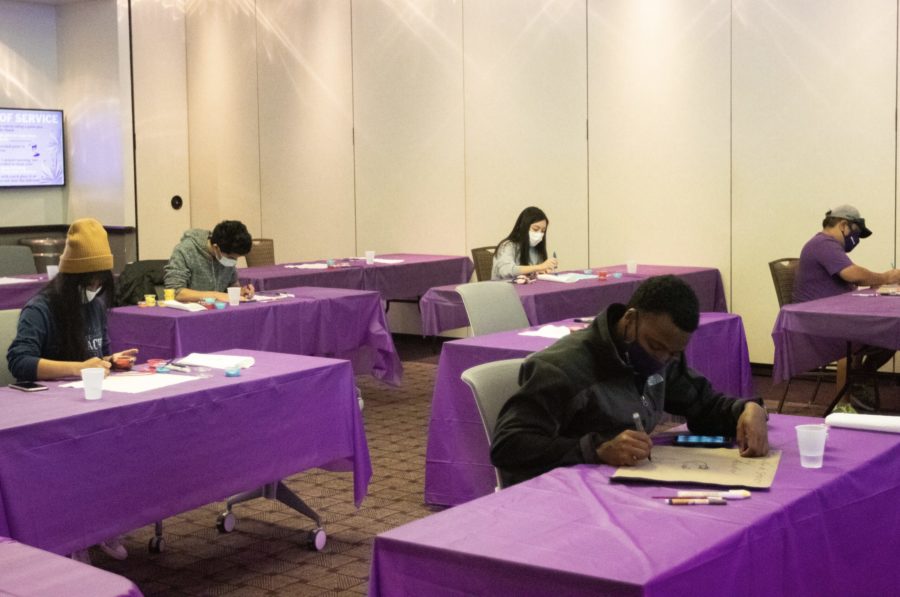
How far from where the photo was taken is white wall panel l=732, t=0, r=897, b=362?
722 centimetres

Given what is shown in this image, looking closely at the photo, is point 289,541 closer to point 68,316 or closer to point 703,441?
point 68,316

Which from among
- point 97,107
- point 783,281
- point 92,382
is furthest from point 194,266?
point 97,107

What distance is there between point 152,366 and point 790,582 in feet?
7.99

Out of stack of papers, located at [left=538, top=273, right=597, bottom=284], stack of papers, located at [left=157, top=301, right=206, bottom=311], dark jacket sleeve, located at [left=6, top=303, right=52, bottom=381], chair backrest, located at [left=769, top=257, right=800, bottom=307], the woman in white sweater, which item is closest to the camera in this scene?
dark jacket sleeve, located at [left=6, top=303, right=52, bottom=381]

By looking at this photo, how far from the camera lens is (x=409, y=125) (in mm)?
9586

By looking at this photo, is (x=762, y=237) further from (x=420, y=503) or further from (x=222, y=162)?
(x=222, y=162)

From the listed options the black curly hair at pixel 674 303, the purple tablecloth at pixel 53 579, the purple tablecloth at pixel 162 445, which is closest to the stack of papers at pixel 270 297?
the purple tablecloth at pixel 162 445

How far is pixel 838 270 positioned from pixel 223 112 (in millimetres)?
6750

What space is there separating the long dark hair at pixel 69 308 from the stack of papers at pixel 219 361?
36cm

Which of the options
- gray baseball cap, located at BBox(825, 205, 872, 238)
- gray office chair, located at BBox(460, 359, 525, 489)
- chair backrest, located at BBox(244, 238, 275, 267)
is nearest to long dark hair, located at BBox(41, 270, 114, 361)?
gray office chair, located at BBox(460, 359, 525, 489)

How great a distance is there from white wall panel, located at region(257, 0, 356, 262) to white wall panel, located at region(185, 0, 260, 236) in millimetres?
155

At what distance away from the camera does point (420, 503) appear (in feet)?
15.5

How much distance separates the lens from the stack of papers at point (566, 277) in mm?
6757

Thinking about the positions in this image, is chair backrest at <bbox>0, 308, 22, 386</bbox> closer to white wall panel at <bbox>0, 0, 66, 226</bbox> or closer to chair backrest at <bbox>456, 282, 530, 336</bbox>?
chair backrest at <bbox>456, 282, 530, 336</bbox>
